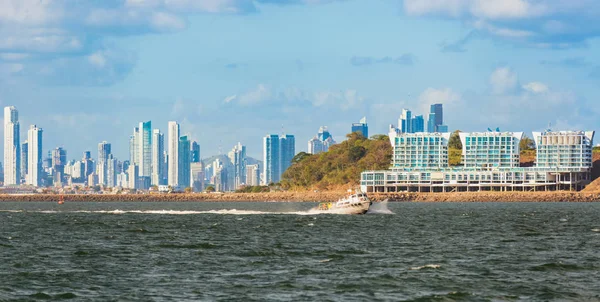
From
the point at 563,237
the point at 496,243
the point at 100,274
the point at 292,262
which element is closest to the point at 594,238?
the point at 563,237

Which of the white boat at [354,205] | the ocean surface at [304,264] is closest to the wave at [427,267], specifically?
the ocean surface at [304,264]

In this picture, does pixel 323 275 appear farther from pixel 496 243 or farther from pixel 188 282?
pixel 496 243

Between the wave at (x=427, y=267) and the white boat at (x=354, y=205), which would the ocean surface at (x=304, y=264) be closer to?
the wave at (x=427, y=267)

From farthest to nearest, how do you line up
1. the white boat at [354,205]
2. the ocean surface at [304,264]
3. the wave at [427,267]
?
the white boat at [354,205], the wave at [427,267], the ocean surface at [304,264]

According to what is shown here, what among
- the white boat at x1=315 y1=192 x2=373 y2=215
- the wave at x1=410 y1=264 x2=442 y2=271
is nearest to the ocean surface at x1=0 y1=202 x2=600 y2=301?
the wave at x1=410 y1=264 x2=442 y2=271

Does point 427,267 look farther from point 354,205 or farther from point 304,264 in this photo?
point 354,205

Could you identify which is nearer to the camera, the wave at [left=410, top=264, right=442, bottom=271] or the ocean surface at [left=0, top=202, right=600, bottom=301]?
the ocean surface at [left=0, top=202, right=600, bottom=301]

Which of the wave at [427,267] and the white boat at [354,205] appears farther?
the white boat at [354,205]

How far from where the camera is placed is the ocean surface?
5006 cm

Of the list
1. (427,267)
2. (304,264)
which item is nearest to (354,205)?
(304,264)

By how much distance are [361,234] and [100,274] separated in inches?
1426

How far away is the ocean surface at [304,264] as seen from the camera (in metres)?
50.1

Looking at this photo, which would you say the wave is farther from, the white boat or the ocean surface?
the white boat

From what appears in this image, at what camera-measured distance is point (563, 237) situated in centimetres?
8544
